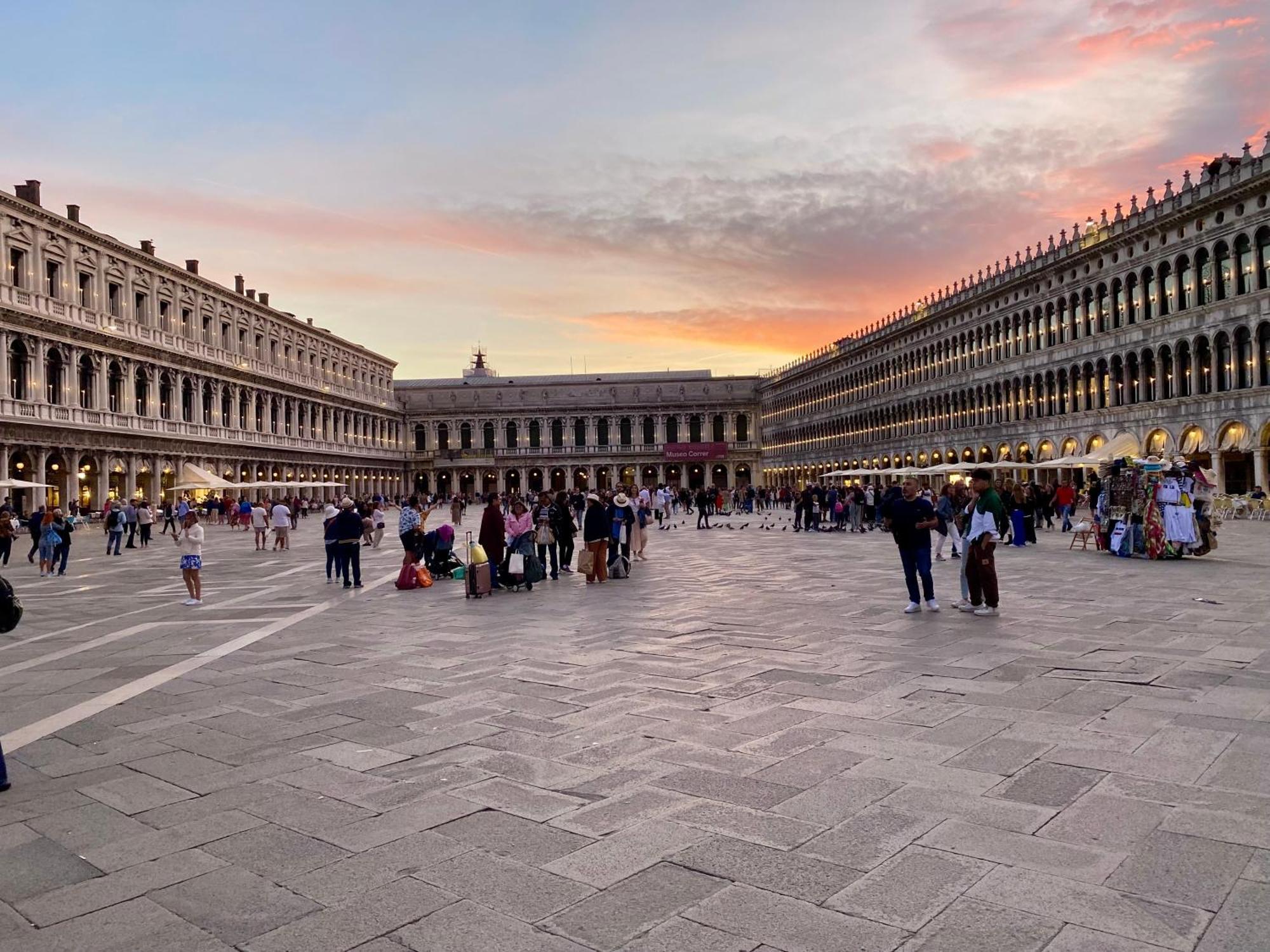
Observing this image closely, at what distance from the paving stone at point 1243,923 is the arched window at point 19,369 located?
1663 inches

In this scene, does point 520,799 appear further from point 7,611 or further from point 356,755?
point 7,611

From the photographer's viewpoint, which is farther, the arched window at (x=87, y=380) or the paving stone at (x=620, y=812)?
the arched window at (x=87, y=380)

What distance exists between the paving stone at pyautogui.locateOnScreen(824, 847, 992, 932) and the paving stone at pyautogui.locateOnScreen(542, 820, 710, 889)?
2.32 ft

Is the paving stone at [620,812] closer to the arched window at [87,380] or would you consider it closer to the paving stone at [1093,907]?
the paving stone at [1093,907]

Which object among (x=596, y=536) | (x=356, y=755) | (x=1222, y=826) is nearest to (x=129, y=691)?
(x=356, y=755)

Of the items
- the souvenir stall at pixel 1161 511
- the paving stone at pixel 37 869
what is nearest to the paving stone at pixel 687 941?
the paving stone at pixel 37 869

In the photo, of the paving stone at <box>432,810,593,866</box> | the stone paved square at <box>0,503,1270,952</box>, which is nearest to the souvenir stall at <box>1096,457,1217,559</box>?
the stone paved square at <box>0,503,1270,952</box>

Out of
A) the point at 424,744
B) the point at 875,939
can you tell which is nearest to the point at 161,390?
the point at 424,744

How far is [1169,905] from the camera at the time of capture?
307cm

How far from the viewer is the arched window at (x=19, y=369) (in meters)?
36.1

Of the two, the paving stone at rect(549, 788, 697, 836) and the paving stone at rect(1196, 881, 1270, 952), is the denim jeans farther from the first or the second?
the paving stone at rect(1196, 881, 1270, 952)

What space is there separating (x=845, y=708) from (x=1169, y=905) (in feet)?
8.81

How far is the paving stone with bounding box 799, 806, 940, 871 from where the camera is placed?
11.5 feet

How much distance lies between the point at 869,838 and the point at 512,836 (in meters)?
1.45
